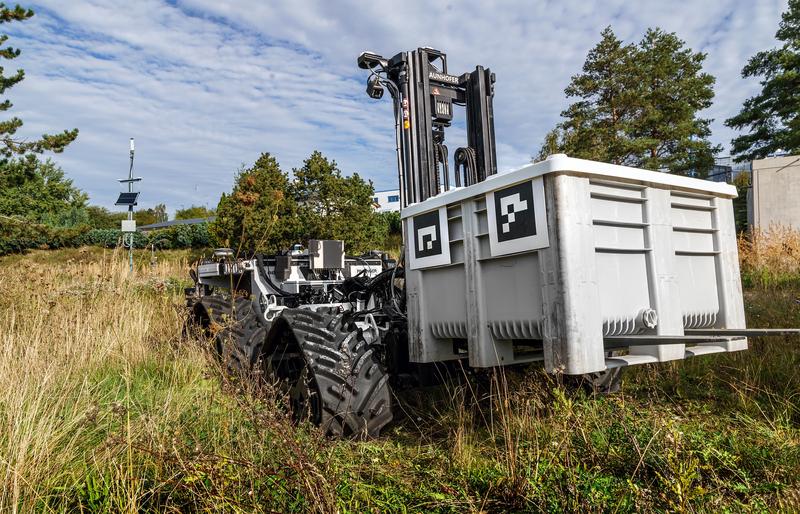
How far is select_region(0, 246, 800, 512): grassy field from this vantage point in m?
2.63

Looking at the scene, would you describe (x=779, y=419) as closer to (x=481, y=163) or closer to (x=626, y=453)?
(x=626, y=453)

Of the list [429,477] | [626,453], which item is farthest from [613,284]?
[429,477]

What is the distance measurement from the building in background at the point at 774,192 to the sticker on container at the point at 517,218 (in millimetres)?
19422

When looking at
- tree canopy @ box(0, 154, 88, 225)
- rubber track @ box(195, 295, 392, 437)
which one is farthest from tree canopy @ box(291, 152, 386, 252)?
rubber track @ box(195, 295, 392, 437)

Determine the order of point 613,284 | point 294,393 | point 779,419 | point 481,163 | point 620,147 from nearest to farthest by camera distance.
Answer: point 613,284 → point 779,419 → point 294,393 → point 481,163 → point 620,147

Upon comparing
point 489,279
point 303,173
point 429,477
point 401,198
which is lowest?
point 429,477

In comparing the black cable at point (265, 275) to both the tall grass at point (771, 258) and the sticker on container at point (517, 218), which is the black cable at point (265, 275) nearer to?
the sticker on container at point (517, 218)

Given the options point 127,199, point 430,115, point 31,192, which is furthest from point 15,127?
point 31,192

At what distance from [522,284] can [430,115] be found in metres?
2.28

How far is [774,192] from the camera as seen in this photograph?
19562 millimetres

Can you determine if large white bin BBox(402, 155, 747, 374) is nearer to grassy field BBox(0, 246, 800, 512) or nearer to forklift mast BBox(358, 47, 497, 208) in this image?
grassy field BBox(0, 246, 800, 512)

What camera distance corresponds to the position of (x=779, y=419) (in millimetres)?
3926

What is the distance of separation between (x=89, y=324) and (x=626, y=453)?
491cm

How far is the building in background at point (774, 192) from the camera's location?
760 inches
